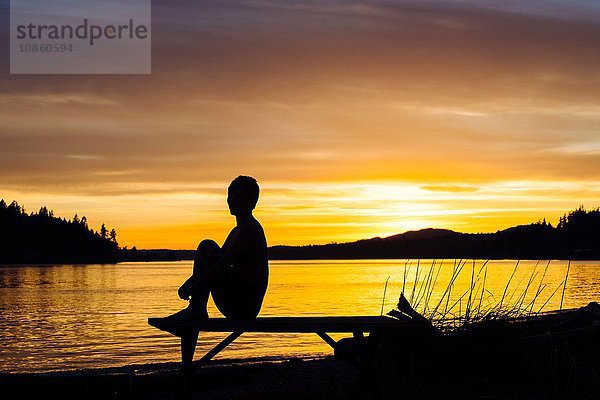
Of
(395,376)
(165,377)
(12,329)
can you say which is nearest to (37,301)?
(12,329)

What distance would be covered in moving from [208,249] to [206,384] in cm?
503

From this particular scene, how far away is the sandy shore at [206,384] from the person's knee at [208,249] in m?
1.35

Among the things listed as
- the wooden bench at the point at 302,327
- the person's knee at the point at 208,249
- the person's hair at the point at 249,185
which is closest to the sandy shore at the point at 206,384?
the wooden bench at the point at 302,327

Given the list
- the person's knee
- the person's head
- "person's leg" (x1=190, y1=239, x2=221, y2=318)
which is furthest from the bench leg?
the person's head

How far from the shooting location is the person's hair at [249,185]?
6742 mm

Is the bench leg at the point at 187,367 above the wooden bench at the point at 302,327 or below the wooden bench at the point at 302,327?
below

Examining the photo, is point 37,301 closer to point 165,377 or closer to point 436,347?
point 165,377

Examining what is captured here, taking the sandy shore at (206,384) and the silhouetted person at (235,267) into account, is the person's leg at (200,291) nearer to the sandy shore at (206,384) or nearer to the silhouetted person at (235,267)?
the silhouetted person at (235,267)

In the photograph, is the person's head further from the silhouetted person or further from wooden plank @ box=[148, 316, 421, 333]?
wooden plank @ box=[148, 316, 421, 333]

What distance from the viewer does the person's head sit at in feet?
22.0

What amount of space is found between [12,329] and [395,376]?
2808cm

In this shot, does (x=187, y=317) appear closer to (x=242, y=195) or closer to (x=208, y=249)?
(x=208, y=249)

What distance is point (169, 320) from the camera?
20.7 feet

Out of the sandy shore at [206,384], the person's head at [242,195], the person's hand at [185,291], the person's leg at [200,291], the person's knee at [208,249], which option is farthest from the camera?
the sandy shore at [206,384]
